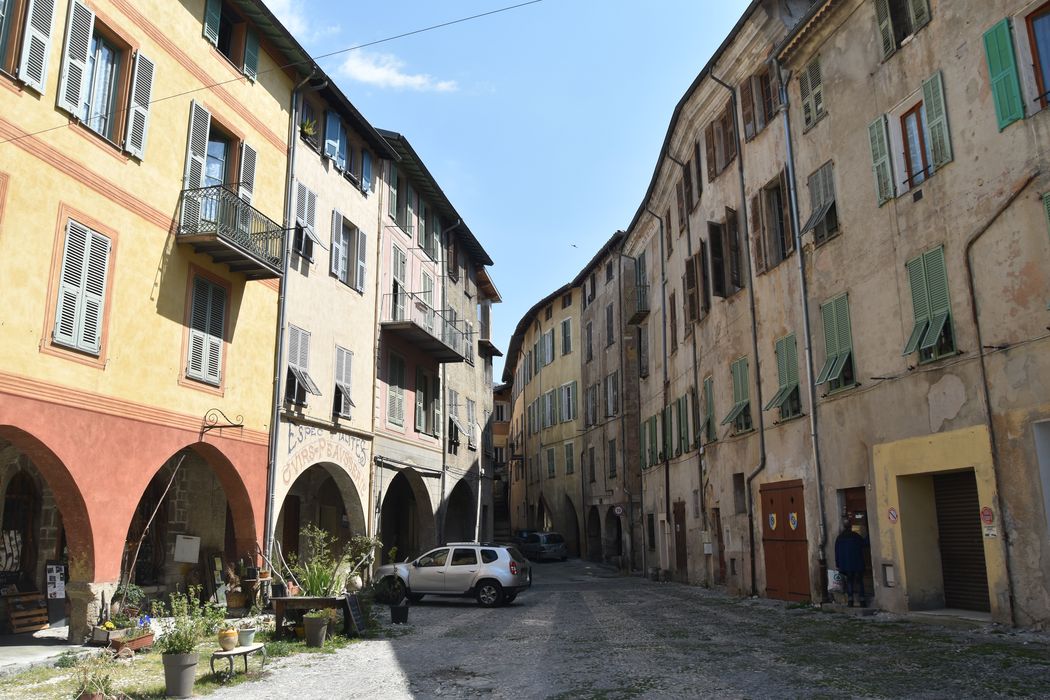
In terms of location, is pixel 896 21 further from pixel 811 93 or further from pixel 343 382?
pixel 343 382

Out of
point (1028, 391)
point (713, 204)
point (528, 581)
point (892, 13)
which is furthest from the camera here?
point (713, 204)

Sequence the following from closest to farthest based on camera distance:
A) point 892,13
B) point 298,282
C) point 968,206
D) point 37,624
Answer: point 968,206, point 37,624, point 892,13, point 298,282

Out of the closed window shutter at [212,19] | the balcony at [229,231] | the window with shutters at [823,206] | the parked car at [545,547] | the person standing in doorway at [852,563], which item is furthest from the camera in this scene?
the parked car at [545,547]

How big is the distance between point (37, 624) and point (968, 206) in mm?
16558

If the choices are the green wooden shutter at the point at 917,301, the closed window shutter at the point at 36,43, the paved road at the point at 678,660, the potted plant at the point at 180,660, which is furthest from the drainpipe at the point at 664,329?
the potted plant at the point at 180,660

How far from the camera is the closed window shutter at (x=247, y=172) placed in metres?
16.7

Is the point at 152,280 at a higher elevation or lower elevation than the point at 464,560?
higher

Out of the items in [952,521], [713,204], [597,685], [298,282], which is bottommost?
[597,685]

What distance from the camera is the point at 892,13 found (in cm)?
1487

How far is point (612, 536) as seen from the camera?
39.6 meters

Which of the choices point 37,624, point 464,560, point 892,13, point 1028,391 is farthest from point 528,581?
point 892,13

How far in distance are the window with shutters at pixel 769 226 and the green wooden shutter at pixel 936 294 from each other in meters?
5.48

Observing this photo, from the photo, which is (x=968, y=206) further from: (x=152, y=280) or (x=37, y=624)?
(x=37, y=624)

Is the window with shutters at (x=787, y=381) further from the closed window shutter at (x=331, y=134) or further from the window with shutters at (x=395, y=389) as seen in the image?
the closed window shutter at (x=331, y=134)
